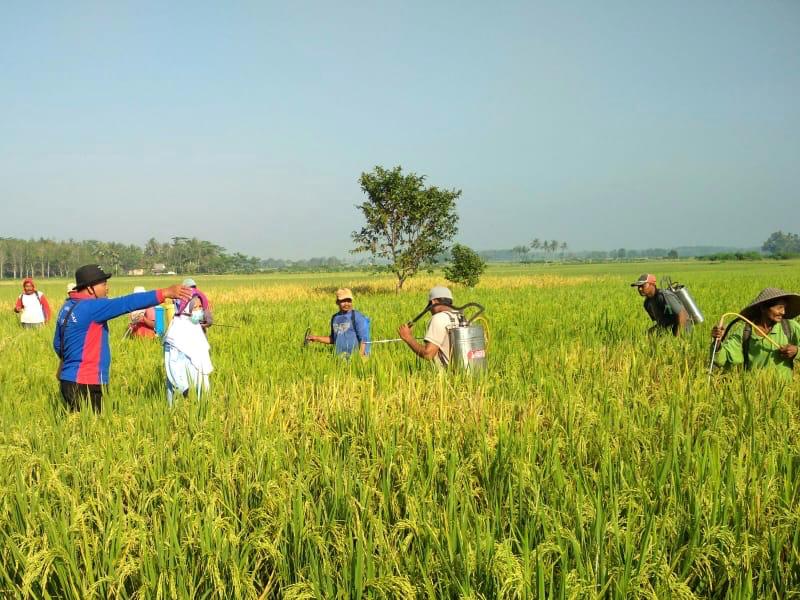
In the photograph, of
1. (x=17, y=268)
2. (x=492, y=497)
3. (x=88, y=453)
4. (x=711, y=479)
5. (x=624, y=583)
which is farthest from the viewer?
(x=17, y=268)

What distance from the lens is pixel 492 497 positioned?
96.3 inches

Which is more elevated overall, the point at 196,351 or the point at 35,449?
the point at 196,351

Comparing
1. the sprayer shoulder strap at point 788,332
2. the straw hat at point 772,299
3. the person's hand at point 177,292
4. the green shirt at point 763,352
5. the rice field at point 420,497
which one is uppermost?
the person's hand at point 177,292

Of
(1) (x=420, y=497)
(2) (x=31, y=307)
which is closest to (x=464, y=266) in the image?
(2) (x=31, y=307)

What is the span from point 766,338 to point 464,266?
26.3m

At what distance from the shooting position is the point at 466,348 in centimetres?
466

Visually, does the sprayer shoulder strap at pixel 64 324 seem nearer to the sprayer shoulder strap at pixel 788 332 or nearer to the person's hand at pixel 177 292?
the person's hand at pixel 177 292

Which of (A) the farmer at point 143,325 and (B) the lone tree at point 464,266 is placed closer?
(A) the farmer at point 143,325

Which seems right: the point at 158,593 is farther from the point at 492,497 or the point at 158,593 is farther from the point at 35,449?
the point at 35,449

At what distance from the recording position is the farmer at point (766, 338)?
430 cm

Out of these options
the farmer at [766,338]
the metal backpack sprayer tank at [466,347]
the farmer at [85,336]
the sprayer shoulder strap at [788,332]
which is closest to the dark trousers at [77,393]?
the farmer at [85,336]

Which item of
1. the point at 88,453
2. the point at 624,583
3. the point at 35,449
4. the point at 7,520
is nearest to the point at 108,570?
the point at 7,520

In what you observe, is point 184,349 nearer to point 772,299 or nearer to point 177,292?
point 177,292

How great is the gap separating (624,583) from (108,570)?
1.89 m
